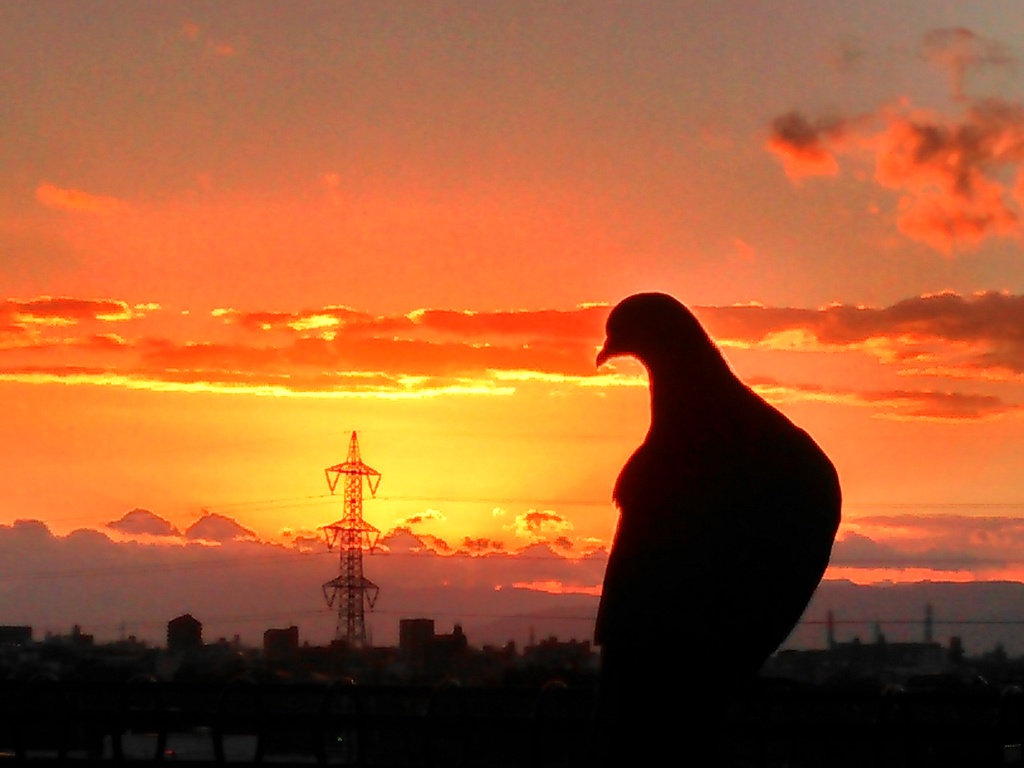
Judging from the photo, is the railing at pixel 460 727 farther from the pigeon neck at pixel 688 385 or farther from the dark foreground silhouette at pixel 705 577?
the pigeon neck at pixel 688 385

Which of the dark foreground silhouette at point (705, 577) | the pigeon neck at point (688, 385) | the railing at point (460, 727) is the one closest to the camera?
the dark foreground silhouette at point (705, 577)

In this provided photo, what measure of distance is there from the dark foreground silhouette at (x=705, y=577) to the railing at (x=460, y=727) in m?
0.14

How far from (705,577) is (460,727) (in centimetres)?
183

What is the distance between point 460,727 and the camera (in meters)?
8.18

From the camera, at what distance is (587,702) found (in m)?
8.47

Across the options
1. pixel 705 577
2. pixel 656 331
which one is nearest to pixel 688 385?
pixel 656 331

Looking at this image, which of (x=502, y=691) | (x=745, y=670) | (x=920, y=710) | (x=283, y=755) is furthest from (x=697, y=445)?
(x=283, y=755)

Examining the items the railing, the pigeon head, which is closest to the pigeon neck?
the pigeon head

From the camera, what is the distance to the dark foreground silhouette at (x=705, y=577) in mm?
7125

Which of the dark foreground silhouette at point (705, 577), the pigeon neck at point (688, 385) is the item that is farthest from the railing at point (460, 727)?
the pigeon neck at point (688, 385)

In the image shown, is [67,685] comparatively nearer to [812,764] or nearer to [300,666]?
[300,666]

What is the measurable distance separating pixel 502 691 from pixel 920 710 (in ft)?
8.21

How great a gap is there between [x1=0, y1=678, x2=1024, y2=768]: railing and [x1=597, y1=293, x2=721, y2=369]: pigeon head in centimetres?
174

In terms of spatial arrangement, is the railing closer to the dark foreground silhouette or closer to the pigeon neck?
the dark foreground silhouette
